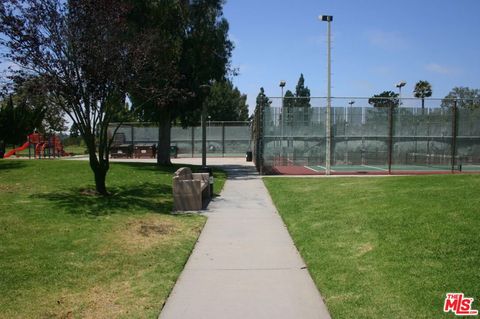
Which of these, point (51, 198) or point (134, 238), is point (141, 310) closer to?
point (134, 238)

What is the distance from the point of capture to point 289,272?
237 inches

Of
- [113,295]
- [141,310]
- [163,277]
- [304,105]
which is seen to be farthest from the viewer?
[304,105]

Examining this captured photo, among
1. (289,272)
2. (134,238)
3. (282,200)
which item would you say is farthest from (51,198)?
(289,272)

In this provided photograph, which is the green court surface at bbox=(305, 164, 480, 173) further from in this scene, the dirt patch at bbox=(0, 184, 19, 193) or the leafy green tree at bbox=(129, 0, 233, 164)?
the dirt patch at bbox=(0, 184, 19, 193)

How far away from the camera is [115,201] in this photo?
11.7 m

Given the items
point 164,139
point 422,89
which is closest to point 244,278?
point 164,139

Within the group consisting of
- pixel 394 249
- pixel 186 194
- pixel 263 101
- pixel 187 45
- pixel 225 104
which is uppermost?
pixel 225 104

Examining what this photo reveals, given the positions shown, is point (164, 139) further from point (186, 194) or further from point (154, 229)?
point (154, 229)

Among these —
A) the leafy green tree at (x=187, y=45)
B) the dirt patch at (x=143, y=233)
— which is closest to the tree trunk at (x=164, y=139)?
the leafy green tree at (x=187, y=45)

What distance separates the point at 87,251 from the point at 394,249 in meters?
4.37

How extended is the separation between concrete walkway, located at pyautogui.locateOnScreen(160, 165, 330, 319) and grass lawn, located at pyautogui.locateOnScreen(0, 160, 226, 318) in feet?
0.84

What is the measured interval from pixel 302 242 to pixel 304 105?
18.6m

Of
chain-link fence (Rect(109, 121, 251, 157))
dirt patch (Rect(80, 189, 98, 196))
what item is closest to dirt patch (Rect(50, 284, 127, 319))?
dirt patch (Rect(80, 189, 98, 196))

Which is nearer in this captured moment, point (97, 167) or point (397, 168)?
point (97, 167)
